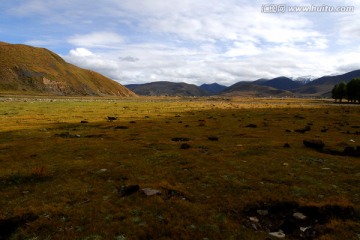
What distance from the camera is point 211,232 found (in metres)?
12.7

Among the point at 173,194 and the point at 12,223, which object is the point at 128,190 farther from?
the point at 12,223

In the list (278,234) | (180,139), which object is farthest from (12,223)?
(180,139)

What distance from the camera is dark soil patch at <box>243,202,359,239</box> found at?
13.1 meters

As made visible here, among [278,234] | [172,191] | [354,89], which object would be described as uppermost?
[354,89]

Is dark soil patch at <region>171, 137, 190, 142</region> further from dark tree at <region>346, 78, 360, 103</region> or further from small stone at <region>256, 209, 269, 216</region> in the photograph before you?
dark tree at <region>346, 78, 360, 103</region>

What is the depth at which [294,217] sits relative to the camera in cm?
1414

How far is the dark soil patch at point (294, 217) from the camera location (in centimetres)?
1306

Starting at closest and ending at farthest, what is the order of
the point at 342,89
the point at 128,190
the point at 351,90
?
the point at 128,190, the point at 351,90, the point at 342,89

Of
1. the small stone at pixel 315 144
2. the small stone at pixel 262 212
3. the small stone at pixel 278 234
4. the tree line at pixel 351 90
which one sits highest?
the tree line at pixel 351 90

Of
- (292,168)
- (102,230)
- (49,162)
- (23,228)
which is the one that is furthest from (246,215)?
(49,162)

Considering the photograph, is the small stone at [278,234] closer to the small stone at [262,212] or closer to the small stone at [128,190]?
the small stone at [262,212]

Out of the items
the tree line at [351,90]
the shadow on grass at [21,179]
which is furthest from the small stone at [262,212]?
the tree line at [351,90]

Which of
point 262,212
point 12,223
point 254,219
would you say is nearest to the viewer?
point 12,223

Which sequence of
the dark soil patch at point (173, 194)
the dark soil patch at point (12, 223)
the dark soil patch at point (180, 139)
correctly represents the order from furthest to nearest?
the dark soil patch at point (180, 139) → the dark soil patch at point (173, 194) → the dark soil patch at point (12, 223)
